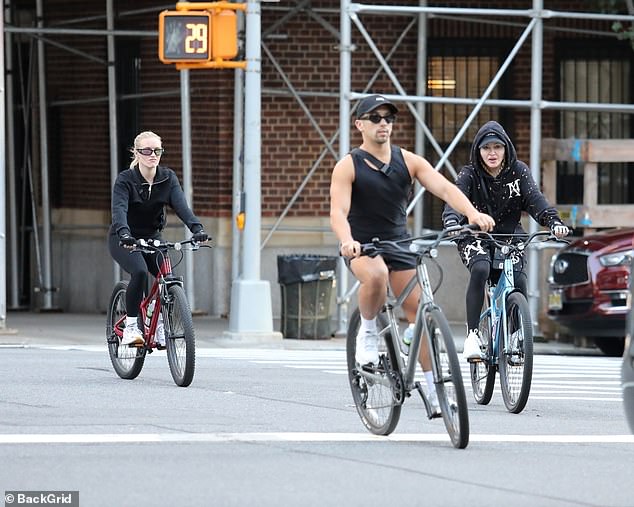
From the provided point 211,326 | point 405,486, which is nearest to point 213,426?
point 405,486

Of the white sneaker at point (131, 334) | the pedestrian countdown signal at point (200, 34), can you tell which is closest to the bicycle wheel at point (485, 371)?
the white sneaker at point (131, 334)

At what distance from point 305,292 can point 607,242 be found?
344 centimetres

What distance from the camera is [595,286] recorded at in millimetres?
16297

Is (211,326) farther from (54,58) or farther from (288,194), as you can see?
(54,58)

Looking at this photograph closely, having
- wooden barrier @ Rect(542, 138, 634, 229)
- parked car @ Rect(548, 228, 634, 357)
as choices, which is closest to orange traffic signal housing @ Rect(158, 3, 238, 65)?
parked car @ Rect(548, 228, 634, 357)

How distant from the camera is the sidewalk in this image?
665 inches

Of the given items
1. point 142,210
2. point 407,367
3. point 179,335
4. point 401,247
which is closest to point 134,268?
point 142,210

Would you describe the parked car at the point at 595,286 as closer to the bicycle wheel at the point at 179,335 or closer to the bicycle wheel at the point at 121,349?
the bicycle wheel at the point at 121,349

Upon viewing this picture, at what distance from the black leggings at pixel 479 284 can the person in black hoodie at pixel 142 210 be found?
2022 millimetres

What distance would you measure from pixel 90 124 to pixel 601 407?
42.4 ft

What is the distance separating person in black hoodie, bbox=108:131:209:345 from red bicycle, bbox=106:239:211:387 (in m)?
0.07

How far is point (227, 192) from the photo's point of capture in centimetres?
2053

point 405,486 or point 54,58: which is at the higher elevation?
point 54,58

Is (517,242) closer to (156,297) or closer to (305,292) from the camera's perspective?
Result: (156,297)
